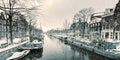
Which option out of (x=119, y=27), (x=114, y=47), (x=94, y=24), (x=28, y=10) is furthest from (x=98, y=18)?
(x=28, y=10)

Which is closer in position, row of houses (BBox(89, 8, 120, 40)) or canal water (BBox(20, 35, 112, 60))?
canal water (BBox(20, 35, 112, 60))

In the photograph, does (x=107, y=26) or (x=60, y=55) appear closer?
(x=60, y=55)

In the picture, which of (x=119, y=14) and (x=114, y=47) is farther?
(x=119, y=14)

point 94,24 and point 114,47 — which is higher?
point 94,24

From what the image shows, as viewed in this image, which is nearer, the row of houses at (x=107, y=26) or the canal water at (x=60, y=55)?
the canal water at (x=60, y=55)

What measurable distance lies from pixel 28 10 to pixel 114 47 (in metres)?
27.1

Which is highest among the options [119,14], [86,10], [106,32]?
[86,10]

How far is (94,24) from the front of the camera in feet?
245

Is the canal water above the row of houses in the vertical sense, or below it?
below

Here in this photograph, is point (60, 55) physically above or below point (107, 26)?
below

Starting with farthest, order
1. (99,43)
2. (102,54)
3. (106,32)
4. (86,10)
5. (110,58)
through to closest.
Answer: (86,10) < (106,32) < (99,43) < (102,54) < (110,58)

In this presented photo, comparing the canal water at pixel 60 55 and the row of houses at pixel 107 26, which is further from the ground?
the row of houses at pixel 107 26

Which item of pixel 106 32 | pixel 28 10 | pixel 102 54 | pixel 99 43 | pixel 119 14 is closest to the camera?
pixel 28 10

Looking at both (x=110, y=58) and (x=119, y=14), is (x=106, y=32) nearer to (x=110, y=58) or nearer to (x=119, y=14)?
(x=119, y=14)
